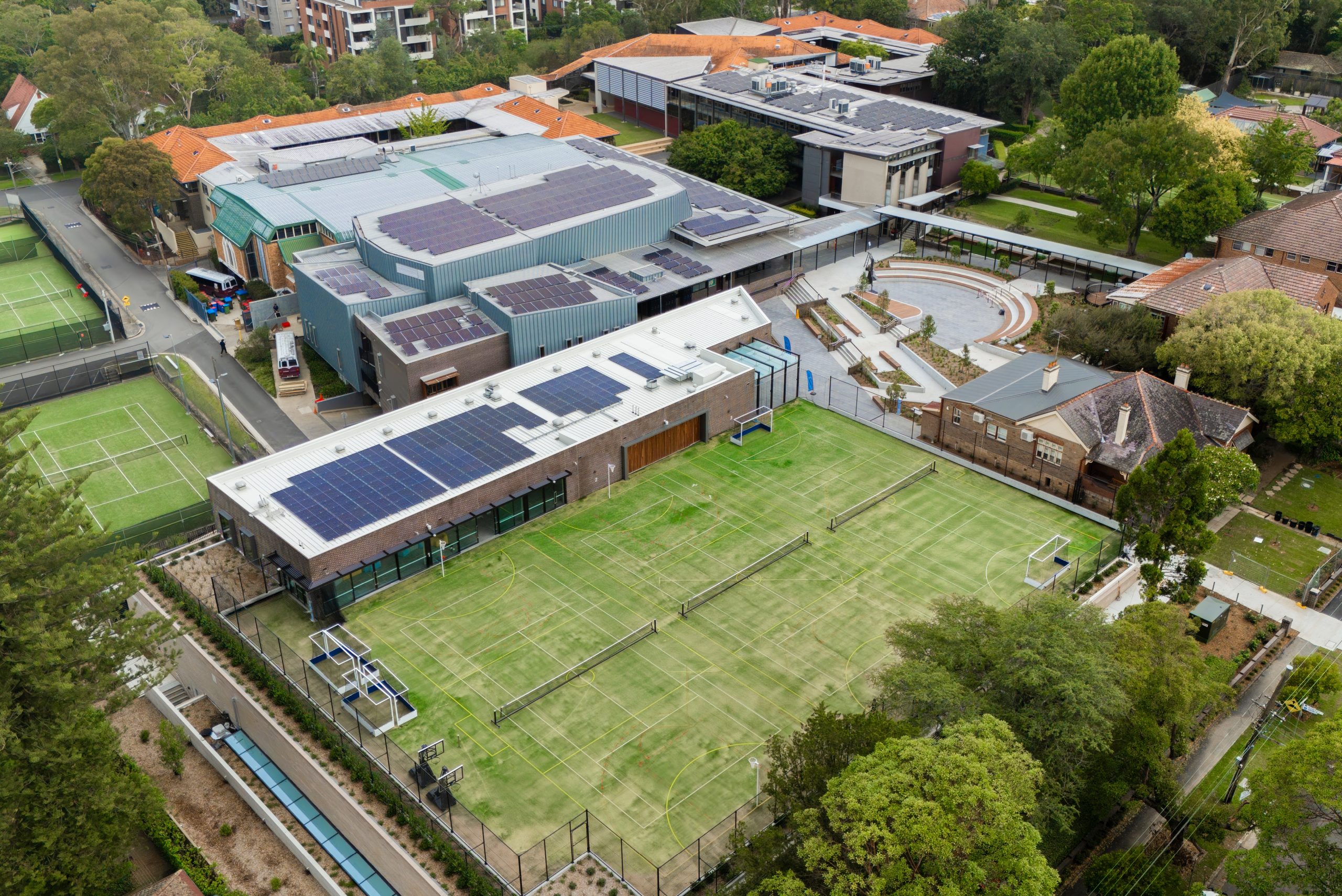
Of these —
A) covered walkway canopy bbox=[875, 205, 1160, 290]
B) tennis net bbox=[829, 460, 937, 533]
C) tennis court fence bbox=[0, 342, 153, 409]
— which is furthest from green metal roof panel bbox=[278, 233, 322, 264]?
tennis net bbox=[829, 460, 937, 533]

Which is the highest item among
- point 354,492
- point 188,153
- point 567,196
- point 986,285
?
point 567,196

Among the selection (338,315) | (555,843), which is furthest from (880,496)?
(338,315)

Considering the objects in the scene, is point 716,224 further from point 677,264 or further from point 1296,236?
point 1296,236

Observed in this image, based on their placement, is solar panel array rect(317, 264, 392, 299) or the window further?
solar panel array rect(317, 264, 392, 299)

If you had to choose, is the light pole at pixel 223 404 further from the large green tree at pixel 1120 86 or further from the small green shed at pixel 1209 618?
the large green tree at pixel 1120 86

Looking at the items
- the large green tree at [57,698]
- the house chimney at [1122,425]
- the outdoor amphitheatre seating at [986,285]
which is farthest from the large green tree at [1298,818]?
the outdoor amphitheatre seating at [986,285]

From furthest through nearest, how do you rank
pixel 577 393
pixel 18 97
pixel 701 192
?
pixel 18 97 → pixel 701 192 → pixel 577 393

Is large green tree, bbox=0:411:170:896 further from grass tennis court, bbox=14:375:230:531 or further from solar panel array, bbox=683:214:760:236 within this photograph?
solar panel array, bbox=683:214:760:236
